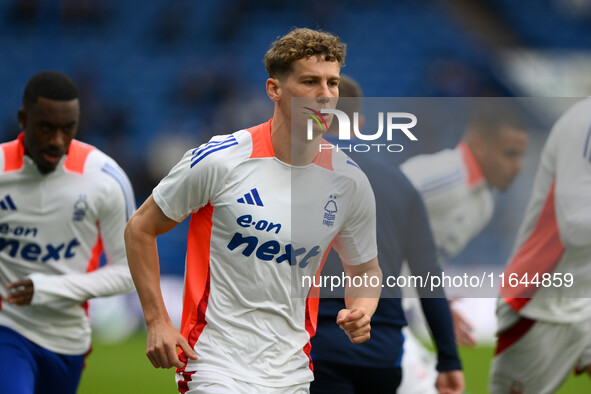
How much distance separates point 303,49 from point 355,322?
3.92 ft

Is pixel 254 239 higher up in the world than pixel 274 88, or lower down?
lower down

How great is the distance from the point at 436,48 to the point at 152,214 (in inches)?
564

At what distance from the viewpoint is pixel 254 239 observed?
3.76 meters

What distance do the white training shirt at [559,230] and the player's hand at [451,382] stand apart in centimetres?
54

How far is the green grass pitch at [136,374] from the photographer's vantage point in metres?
9.08

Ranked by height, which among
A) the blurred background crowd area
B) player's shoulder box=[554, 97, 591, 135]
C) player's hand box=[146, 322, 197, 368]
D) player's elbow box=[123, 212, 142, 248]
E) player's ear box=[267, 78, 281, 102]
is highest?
the blurred background crowd area

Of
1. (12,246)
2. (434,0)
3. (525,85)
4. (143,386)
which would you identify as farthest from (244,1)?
(12,246)

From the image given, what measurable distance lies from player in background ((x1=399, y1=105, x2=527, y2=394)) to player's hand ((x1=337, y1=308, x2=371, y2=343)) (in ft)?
5.38

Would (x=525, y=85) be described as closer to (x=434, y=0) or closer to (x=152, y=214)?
(x=434, y=0)

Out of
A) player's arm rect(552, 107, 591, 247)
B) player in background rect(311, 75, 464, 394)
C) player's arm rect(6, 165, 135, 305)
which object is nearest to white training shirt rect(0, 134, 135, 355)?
player's arm rect(6, 165, 135, 305)

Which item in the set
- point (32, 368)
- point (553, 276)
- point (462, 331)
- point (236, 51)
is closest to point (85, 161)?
point (32, 368)

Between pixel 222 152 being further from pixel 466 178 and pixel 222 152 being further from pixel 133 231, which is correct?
pixel 466 178

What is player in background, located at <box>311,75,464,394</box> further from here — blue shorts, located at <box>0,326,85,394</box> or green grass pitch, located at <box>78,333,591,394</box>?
green grass pitch, located at <box>78,333,591,394</box>

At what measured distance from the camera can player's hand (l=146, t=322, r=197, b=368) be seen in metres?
3.52
